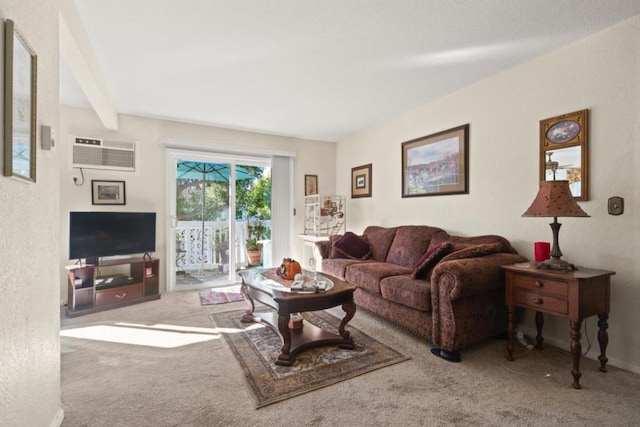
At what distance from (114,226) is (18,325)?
2766 millimetres

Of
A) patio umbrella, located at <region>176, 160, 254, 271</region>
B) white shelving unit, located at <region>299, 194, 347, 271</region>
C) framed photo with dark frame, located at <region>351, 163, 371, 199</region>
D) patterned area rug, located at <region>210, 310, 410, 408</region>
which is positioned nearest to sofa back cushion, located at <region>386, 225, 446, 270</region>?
patterned area rug, located at <region>210, 310, 410, 408</region>

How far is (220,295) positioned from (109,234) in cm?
147

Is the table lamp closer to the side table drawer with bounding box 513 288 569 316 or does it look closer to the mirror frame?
the side table drawer with bounding box 513 288 569 316

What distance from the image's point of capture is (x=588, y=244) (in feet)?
7.47

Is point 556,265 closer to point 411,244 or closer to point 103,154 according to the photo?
point 411,244

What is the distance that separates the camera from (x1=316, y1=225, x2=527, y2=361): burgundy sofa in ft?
7.21

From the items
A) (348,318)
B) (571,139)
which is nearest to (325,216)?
(348,318)

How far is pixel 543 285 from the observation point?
2037mm

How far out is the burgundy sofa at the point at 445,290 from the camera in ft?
7.21

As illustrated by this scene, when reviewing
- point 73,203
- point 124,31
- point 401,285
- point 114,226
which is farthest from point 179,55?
point 401,285

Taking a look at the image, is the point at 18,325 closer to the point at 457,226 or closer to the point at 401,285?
the point at 401,285

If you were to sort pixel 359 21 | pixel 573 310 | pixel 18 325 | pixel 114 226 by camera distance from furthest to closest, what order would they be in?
pixel 114 226 → pixel 359 21 → pixel 573 310 → pixel 18 325

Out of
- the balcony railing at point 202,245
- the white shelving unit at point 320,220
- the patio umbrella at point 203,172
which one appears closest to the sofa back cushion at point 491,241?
the white shelving unit at point 320,220

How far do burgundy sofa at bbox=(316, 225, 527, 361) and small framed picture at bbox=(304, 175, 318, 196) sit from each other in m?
2.12
